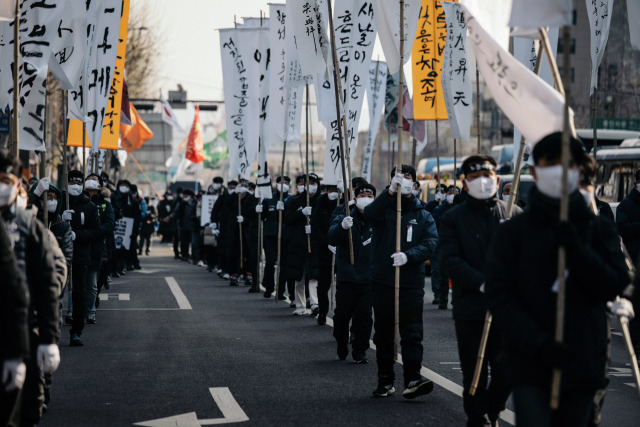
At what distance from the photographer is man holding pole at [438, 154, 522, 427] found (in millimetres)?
6480

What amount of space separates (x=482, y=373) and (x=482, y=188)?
1.14 m

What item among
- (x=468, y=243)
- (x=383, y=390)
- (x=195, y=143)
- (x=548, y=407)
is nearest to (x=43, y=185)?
(x=383, y=390)

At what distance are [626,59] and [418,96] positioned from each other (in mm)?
43632

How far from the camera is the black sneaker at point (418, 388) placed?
8297 mm

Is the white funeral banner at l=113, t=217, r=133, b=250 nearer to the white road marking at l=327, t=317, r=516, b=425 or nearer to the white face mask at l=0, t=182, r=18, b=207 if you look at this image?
the white road marking at l=327, t=317, r=516, b=425

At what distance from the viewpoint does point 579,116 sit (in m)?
64.2

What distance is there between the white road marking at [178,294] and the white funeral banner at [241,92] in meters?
2.53

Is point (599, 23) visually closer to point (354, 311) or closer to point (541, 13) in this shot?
point (354, 311)

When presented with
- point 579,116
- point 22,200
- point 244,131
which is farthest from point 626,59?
point 22,200

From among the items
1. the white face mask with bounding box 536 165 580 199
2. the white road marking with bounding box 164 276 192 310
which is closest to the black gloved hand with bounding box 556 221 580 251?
the white face mask with bounding box 536 165 580 199

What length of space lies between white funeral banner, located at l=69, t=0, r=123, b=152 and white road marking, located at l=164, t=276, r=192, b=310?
319 cm

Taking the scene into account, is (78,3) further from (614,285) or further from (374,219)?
(614,285)

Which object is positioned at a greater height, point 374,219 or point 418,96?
point 418,96

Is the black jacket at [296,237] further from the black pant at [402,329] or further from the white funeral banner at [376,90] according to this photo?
the white funeral banner at [376,90]
